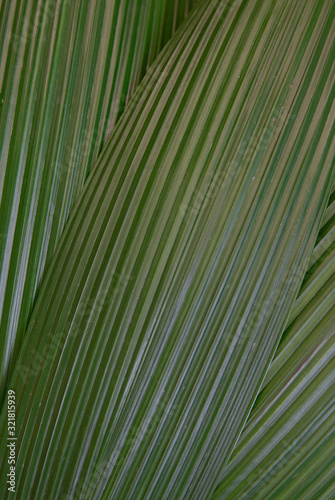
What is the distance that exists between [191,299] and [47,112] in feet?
0.57

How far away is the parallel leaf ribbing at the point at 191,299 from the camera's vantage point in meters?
0.29

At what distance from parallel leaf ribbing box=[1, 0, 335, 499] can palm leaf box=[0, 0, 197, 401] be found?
0.04 metres

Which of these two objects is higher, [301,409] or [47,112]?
[47,112]

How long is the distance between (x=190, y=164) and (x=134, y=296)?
102mm

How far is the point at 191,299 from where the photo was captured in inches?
11.6

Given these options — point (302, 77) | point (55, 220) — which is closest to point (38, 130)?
point (55, 220)

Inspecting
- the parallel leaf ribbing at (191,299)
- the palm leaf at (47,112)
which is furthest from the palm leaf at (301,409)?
the palm leaf at (47,112)

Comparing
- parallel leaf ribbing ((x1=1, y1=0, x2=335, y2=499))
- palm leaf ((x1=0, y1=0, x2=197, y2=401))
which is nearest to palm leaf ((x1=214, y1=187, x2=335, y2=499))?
parallel leaf ribbing ((x1=1, y1=0, x2=335, y2=499))

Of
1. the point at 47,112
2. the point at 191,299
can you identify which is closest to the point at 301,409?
the point at 191,299

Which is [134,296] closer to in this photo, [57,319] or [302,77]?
[57,319]

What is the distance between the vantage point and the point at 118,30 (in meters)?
0.34

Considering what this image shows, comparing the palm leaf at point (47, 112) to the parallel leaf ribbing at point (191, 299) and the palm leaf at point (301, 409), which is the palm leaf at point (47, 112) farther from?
the palm leaf at point (301, 409)

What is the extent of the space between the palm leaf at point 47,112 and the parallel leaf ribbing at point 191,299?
4cm

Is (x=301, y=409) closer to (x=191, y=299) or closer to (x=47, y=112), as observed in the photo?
(x=191, y=299)
